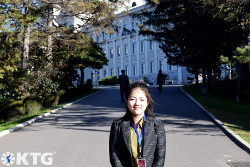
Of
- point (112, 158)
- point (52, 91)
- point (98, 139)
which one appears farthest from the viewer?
point (52, 91)

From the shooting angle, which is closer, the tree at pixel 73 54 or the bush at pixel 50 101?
the bush at pixel 50 101

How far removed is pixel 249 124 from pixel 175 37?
15.3 metres

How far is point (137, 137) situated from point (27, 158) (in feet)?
15.7

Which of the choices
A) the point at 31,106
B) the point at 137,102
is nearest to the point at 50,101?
the point at 31,106

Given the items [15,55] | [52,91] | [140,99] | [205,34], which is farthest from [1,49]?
[205,34]

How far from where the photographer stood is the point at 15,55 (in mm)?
14234

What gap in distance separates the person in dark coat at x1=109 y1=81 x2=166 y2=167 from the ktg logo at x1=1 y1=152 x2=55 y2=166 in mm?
3921

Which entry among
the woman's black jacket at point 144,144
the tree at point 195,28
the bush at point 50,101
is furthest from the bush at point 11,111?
the tree at point 195,28

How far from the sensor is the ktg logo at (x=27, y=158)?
668 centimetres

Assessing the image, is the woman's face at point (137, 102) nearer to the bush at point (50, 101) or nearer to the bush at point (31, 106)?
the bush at point (31, 106)

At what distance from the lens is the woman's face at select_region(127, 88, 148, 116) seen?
293 cm

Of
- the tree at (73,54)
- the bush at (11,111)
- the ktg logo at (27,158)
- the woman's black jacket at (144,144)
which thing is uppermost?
the tree at (73,54)

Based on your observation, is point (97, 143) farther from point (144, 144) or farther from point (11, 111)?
point (11, 111)

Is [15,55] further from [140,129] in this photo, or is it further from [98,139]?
[140,129]
